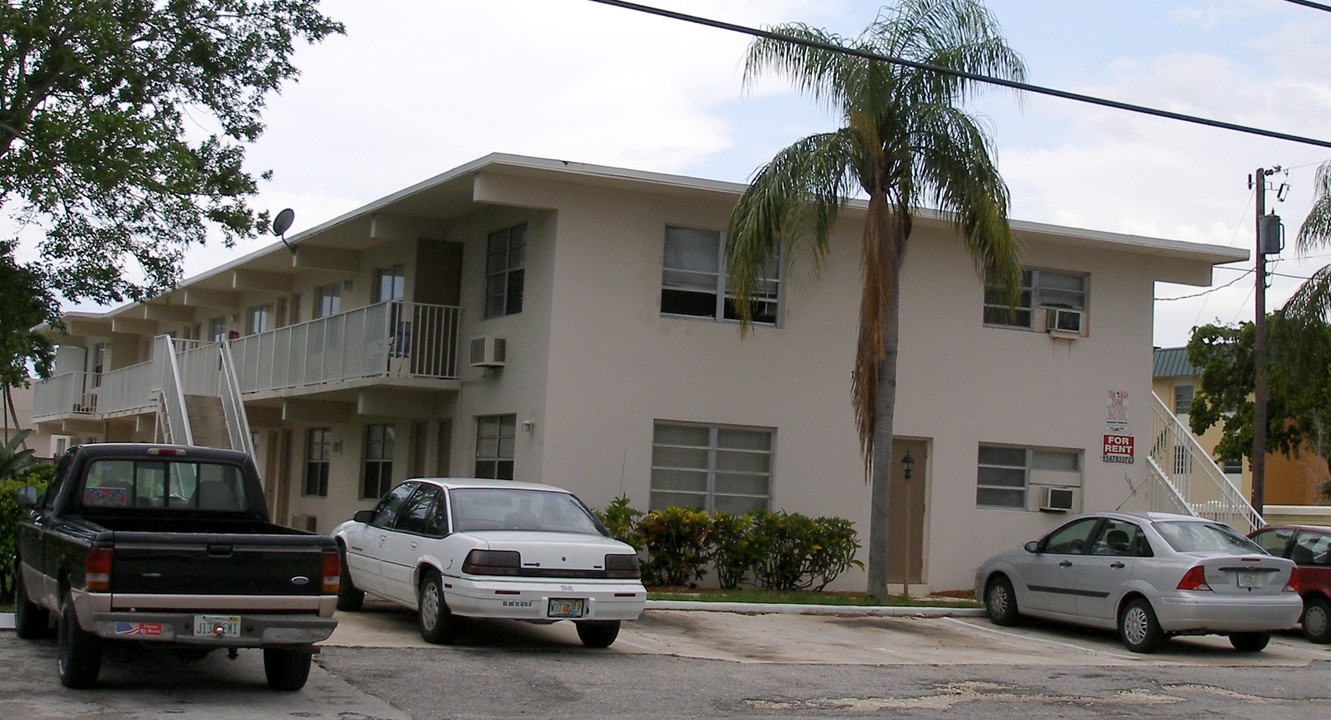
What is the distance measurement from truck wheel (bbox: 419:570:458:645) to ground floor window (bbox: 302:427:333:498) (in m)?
14.4

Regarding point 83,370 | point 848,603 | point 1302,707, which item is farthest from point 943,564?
point 83,370

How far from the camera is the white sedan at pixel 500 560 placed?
39.9 ft

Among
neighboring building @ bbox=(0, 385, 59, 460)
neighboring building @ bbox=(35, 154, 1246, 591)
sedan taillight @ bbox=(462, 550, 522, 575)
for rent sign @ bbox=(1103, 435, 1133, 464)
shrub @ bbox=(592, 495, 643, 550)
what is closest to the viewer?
sedan taillight @ bbox=(462, 550, 522, 575)

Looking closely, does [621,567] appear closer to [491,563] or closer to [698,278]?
[491,563]

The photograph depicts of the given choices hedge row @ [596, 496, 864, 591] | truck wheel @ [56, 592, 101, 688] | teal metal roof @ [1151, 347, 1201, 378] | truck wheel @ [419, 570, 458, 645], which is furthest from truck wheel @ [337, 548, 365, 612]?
teal metal roof @ [1151, 347, 1201, 378]

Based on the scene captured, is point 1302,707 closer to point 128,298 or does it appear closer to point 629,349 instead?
point 629,349

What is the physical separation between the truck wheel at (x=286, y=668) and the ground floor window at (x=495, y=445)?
998 cm

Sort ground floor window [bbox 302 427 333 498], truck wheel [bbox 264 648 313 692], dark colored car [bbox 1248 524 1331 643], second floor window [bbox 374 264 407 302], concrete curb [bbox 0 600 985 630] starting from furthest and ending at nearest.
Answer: ground floor window [bbox 302 427 333 498], second floor window [bbox 374 264 407 302], dark colored car [bbox 1248 524 1331 643], concrete curb [bbox 0 600 985 630], truck wheel [bbox 264 648 313 692]

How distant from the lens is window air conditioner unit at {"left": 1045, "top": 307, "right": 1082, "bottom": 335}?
22.5 meters

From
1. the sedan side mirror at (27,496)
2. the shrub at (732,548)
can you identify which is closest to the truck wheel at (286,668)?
the sedan side mirror at (27,496)

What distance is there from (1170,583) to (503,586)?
23.1 ft

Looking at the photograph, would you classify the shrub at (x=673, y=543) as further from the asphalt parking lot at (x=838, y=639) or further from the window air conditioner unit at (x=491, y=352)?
the window air conditioner unit at (x=491, y=352)

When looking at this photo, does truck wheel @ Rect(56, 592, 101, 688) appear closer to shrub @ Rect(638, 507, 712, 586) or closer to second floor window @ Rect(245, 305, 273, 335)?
shrub @ Rect(638, 507, 712, 586)

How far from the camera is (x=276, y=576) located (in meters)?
9.47
